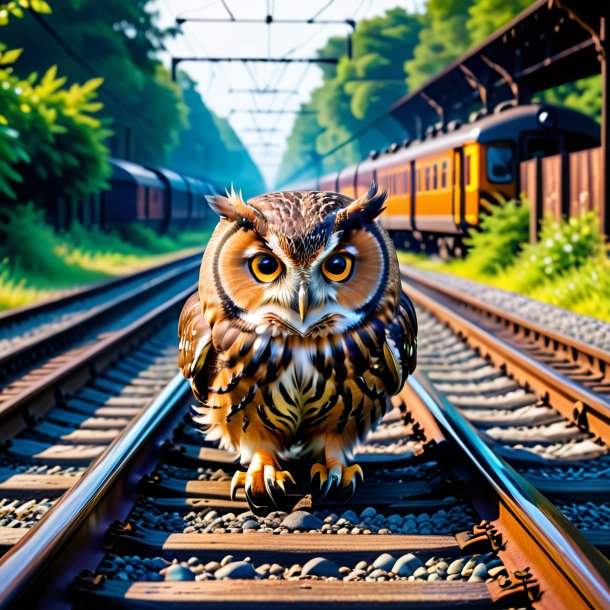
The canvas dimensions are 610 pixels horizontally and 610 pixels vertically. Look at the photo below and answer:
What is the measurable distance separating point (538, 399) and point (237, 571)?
3.55m

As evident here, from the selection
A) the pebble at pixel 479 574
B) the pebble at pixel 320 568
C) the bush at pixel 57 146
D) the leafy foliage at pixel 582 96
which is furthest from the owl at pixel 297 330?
the leafy foliage at pixel 582 96

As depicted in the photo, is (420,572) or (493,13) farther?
(493,13)

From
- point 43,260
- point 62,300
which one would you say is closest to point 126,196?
point 43,260

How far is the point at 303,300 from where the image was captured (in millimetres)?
2602

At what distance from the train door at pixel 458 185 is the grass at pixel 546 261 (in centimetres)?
51

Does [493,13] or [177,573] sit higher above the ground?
[493,13]

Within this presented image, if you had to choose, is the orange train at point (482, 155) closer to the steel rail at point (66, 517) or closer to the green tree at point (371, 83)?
the steel rail at point (66, 517)

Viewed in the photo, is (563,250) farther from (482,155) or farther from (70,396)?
(70,396)

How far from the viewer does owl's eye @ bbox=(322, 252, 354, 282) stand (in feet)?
9.03

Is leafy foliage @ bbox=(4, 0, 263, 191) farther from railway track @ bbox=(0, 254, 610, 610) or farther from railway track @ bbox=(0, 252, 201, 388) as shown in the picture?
railway track @ bbox=(0, 254, 610, 610)

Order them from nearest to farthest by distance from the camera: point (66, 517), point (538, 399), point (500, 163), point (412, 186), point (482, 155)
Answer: point (66, 517)
point (538, 399)
point (482, 155)
point (500, 163)
point (412, 186)

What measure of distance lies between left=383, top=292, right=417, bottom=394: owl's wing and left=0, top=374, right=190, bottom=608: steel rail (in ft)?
3.58

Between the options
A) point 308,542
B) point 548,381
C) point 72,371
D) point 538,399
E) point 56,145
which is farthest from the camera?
point 56,145

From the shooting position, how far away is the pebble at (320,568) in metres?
2.76
